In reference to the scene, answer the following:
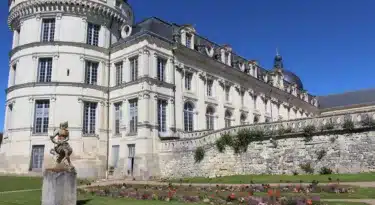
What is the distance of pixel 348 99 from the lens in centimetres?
6512

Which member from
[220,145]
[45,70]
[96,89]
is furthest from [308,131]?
[45,70]

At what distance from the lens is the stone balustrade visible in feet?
67.3

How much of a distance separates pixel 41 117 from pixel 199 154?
13717mm

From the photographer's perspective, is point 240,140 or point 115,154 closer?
point 240,140

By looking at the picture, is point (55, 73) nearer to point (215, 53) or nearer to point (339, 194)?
point (215, 53)

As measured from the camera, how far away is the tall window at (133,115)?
2916cm

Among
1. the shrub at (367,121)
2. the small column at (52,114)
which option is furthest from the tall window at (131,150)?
the shrub at (367,121)

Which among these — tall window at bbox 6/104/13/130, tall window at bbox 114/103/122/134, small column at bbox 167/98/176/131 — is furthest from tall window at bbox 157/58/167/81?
tall window at bbox 6/104/13/130

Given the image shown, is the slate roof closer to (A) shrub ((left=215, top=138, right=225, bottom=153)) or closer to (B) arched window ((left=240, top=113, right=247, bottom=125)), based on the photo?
(B) arched window ((left=240, top=113, right=247, bottom=125))

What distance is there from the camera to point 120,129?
98.6ft

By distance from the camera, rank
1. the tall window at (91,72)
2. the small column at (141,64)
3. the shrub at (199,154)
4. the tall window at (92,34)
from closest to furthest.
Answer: the shrub at (199,154) < the small column at (141,64) < the tall window at (91,72) < the tall window at (92,34)

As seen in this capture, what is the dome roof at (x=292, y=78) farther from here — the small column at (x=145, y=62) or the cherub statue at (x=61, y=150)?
the cherub statue at (x=61, y=150)

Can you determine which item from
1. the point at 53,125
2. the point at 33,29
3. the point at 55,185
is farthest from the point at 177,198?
the point at 33,29

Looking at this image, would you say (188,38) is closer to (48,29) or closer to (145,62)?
(145,62)
